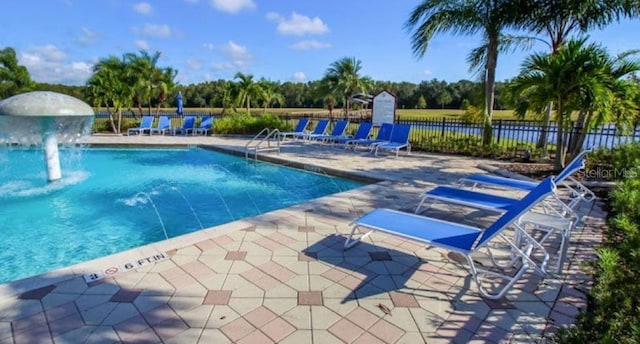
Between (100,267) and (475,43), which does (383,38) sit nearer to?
(475,43)

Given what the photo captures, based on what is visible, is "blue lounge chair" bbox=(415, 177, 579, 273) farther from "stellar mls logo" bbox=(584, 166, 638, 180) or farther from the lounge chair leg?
"stellar mls logo" bbox=(584, 166, 638, 180)

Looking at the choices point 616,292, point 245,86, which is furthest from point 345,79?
point 616,292

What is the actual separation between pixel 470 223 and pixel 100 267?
4305 mm

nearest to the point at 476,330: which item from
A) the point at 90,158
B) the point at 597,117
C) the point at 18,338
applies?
the point at 18,338

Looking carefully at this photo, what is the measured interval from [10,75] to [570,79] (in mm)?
30958

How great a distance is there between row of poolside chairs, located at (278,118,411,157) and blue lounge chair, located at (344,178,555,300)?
6778 millimetres

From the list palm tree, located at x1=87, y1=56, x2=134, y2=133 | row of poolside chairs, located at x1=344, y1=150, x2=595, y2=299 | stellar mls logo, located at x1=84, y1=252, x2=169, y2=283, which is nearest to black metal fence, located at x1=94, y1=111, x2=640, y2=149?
row of poolside chairs, located at x1=344, y1=150, x2=595, y2=299

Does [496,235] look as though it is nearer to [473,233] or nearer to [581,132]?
[473,233]

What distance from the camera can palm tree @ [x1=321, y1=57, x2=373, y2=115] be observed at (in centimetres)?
2011

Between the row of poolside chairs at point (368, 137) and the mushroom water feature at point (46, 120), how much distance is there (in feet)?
19.4

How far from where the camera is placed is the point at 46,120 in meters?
6.75

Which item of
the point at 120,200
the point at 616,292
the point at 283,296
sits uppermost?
the point at 616,292

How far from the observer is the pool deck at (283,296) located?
87.7 inches

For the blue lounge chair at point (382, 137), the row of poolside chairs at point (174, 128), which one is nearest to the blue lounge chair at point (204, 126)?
the row of poolside chairs at point (174, 128)
